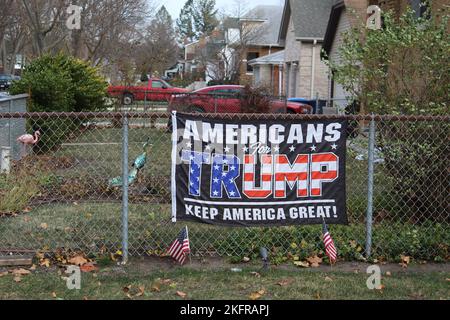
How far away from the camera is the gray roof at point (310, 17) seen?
92.9 ft

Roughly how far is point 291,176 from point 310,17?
24537mm

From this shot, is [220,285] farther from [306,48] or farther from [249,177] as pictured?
[306,48]

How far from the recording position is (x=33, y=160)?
11.5m

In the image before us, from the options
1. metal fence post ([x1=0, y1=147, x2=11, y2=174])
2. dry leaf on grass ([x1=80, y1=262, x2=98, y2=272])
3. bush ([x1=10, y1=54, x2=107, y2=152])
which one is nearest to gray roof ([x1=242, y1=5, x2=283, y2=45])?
bush ([x1=10, y1=54, x2=107, y2=152])

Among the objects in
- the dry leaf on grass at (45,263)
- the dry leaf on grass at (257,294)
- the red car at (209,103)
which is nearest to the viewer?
the dry leaf on grass at (257,294)

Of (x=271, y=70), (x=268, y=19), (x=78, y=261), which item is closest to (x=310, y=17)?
(x=271, y=70)

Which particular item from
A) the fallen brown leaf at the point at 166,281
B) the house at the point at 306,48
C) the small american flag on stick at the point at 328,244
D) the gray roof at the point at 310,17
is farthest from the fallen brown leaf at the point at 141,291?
the gray roof at the point at 310,17

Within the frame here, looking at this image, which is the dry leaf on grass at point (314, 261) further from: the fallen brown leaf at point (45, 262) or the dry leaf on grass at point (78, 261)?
the fallen brown leaf at point (45, 262)

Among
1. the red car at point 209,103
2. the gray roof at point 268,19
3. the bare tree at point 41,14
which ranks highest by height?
the gray roof at point 268,19

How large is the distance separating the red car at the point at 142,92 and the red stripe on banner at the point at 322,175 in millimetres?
20517

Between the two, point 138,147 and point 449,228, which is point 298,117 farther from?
point 138,147

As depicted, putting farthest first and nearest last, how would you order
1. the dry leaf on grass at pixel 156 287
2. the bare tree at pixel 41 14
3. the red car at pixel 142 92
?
the red car at pixel 142 92 → the bare tree at pixel 41 14 → the dry leaf on grass at pixel 156 287

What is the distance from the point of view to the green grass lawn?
520 centimetres

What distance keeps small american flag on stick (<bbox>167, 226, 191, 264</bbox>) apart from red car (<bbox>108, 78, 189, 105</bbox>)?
2036 cm
